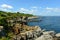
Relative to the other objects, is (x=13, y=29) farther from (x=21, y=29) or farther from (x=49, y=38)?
(x=49, y=38)

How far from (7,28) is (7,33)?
3459 millimetres

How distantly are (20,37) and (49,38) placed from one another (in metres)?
7.12

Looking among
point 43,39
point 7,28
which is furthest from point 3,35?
point 43,39

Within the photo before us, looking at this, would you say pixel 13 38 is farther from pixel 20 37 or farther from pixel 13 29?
pixel 13 29

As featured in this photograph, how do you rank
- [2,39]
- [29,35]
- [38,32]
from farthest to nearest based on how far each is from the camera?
[38,32]
[29,35]
[2,39]

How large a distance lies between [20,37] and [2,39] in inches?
161

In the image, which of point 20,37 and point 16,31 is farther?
point 16,31

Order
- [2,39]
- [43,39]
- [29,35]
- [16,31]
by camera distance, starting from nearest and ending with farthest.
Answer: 1. [43,39]
2. [2,39]
3. [29,35]
4. [16,31]

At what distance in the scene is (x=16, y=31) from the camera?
5331cm

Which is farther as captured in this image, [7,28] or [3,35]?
[7,28]

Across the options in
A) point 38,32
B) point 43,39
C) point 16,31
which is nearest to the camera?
point 43,39

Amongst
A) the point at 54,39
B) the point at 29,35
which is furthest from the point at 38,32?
the point at 54,39

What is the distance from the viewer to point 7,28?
175 feet

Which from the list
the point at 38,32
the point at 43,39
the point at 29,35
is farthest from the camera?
the point at 38,32
